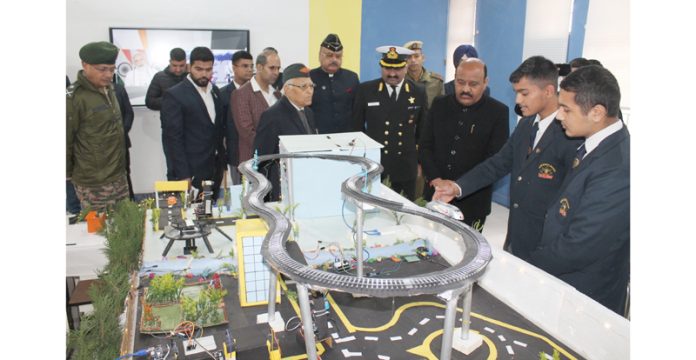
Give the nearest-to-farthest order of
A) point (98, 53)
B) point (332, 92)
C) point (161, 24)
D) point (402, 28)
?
point (98, 53)
point (332, 92)
point (161, 24)
point (402, 28)

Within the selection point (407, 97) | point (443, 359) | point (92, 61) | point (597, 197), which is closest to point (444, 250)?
point (597, 197)

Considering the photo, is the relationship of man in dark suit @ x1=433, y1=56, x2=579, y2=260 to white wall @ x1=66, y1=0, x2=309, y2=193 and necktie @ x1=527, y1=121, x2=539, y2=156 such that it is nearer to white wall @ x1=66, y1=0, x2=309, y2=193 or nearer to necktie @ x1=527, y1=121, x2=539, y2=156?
necktie @ x1=527, y1=121, x2=539, y2=156

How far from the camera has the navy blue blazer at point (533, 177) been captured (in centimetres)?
281

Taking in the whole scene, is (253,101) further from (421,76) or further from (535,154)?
(535,154)

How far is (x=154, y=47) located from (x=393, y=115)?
385cm

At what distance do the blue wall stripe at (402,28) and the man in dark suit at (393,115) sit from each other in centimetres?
282

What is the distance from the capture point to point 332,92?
5.02m

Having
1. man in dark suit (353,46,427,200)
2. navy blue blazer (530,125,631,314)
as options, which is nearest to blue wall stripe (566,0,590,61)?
man in dark suit (353,46,427,200)

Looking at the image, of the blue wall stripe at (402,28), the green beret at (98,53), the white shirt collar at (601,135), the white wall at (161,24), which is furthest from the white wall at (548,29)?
the green beret at (98,53)

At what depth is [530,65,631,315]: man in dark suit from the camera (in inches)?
85.4

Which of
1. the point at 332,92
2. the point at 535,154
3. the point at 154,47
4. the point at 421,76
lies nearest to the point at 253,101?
the point at 332,92

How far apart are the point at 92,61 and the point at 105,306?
8.66 feet

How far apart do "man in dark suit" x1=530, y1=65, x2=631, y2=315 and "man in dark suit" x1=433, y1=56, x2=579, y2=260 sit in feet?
1.04

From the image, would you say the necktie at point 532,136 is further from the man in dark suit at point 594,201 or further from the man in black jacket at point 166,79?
the man in black jacket at point 166,79
